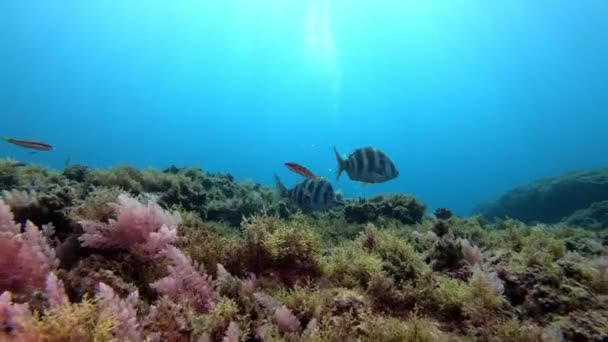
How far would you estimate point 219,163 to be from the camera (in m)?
161

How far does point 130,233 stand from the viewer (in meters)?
3.22

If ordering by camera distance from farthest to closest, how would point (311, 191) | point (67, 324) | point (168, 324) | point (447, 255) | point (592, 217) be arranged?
point (592, 217)
point (311, 191)
point (447, 255)
point (168, 324)
point (67, 324)

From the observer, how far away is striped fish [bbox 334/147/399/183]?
7.73 meters

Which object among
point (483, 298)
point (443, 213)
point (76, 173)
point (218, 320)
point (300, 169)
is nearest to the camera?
point (218, 320)

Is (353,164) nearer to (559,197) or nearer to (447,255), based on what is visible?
(447,255)

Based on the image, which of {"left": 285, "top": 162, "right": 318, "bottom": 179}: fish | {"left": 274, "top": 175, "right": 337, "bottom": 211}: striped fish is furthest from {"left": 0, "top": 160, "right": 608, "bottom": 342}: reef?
{"left": 274, "top": 175, "right": 337, "bottom": 211}: striped fish

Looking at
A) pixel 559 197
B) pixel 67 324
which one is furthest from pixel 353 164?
pixel 559 197

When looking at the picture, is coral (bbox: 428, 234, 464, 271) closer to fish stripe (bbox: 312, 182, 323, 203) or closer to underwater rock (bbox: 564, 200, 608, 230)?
fish stripe (bbox: 312, 182, 323, 203)

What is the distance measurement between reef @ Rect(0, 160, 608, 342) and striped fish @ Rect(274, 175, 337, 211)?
3533mm

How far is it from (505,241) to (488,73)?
150672mm

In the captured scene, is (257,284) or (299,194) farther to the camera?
(299,194)

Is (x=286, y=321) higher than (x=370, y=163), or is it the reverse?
(x=370, y=163)

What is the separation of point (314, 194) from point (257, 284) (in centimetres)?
465

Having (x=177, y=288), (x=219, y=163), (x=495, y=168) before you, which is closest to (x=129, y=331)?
(x=177, y=288)
